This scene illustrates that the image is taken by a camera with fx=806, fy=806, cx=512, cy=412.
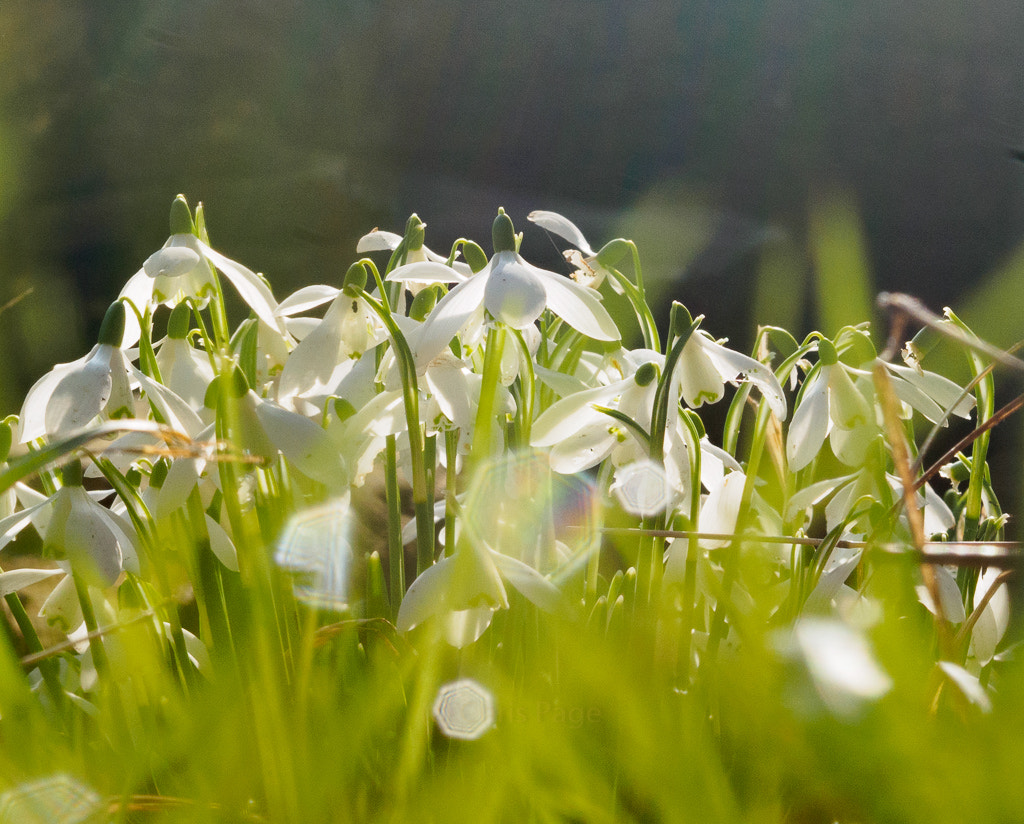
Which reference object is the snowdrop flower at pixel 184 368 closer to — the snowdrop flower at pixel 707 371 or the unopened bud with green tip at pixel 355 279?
the unopened bud with green tip at pixel 355 279

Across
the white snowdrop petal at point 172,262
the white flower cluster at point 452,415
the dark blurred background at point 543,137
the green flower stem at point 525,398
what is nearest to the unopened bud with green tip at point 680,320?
the white flower cluster at point 452,415

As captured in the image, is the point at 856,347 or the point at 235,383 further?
the point at 856,347

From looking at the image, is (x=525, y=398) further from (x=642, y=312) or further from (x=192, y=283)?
(x=192, y=283)

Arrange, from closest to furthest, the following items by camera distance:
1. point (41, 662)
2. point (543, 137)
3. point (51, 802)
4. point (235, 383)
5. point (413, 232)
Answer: point (51, 802) < point (235, 383) < point (41, 662) < point (413, 232) < point (543, 137)

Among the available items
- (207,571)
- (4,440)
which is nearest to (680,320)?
(207,571)

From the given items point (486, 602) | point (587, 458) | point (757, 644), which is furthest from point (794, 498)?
point (757, 644)

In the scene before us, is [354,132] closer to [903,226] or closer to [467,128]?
[467,128]
